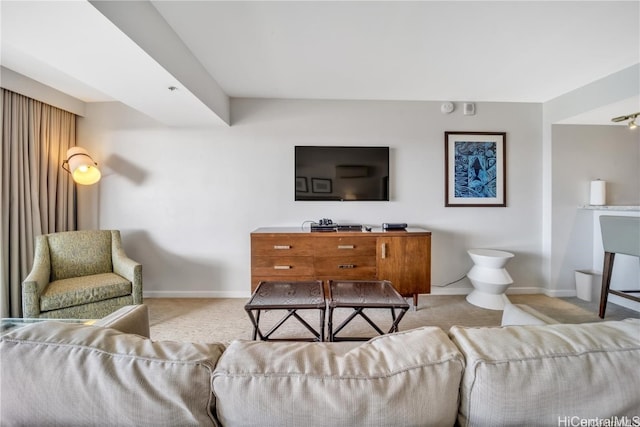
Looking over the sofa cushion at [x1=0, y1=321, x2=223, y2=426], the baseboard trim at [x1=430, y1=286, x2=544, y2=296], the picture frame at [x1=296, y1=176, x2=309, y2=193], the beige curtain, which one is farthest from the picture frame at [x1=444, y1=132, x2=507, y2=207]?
the beige curtain

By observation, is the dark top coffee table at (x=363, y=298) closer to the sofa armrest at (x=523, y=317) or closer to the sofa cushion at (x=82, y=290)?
the sofa armrest at (x=523, y=317)

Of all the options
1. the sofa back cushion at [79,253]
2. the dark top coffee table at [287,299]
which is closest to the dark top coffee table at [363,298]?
the dark top coffee table at [287,299]

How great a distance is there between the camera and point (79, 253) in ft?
8.68

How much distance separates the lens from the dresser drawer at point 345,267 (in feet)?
8.87

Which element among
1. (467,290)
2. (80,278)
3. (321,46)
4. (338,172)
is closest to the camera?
(321,46)

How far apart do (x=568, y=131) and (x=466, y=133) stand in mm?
1165

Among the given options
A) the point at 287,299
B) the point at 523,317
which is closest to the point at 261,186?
the point at 287,299

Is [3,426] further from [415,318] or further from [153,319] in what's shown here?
[415,318]

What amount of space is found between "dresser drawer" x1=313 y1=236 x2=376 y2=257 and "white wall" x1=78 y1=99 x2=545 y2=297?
0.54m

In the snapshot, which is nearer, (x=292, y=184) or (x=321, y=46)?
(x=321, y=46)

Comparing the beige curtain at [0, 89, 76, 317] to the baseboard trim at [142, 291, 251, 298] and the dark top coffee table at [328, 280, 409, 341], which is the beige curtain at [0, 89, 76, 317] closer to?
the baseboard trim at [142, 291, 251, 298]

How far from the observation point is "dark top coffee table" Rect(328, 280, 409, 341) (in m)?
1.68

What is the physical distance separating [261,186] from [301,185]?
48 centimetres

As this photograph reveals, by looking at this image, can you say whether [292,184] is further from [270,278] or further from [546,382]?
[546,382]
